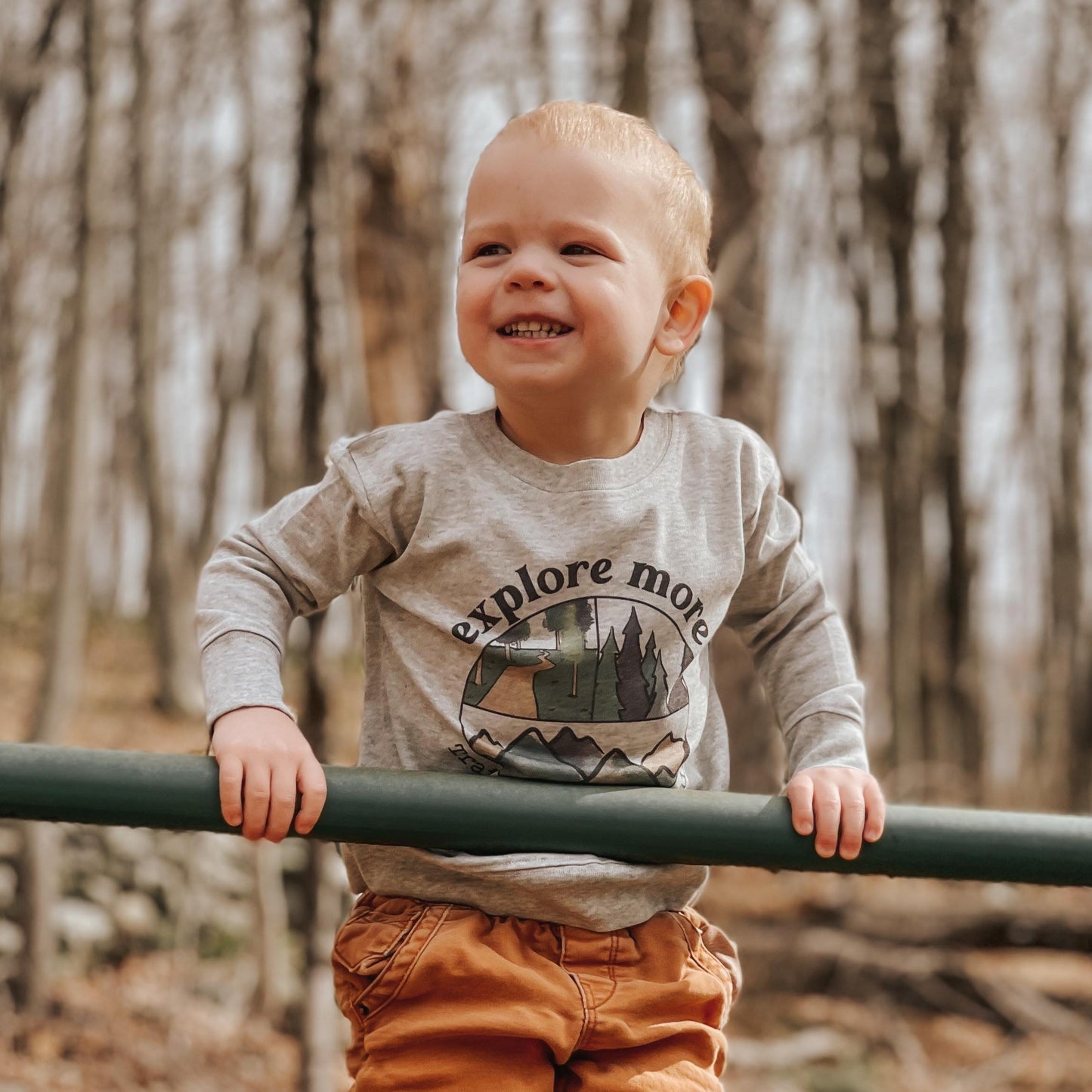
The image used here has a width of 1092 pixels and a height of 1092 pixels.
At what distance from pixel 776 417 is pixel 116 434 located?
1307cm

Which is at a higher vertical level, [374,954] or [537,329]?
[537,329]

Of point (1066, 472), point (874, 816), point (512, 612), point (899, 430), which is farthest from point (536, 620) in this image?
point (1066, 472)

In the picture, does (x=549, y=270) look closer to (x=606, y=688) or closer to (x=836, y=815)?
(x=606, y=688)

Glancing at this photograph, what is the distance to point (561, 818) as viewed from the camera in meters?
1.34

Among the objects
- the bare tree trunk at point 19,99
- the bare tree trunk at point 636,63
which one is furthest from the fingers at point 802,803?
the bare tree trunk at point 19,99

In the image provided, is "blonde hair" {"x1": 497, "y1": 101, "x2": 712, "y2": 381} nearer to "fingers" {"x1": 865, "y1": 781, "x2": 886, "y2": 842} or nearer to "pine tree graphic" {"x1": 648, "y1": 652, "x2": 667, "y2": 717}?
"pine tree graphic" {"x1": 648, "y1": 652, "x2": 667, "y2": 717}

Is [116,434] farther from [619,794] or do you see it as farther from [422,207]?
[619,794]

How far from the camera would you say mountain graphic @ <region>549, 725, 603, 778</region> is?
1.59 m

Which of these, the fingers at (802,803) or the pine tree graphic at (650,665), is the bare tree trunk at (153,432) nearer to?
the pine tree graphic at (650,665)

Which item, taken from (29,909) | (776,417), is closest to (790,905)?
(776,417)

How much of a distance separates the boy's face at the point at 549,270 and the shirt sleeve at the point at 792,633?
31 cm

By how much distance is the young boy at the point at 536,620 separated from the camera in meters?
1.55

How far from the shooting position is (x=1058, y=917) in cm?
725

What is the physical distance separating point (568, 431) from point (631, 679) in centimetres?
31
